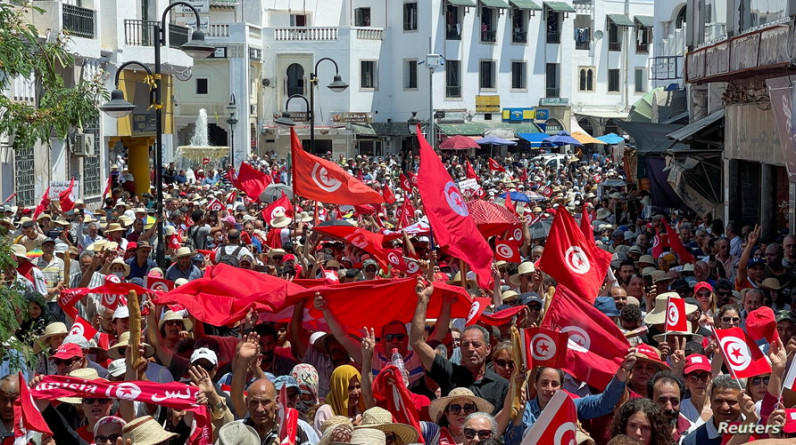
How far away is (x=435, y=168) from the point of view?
42.9 ft

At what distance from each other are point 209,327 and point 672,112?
74.2 ft

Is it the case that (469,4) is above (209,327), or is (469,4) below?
above

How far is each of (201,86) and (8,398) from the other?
166 ft

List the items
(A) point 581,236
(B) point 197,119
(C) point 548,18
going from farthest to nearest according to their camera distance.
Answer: (C) point 548,18
(B) point 197,119
(A) point 581,236

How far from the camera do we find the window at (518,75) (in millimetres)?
65938

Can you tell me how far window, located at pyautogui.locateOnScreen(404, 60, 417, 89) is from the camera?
62781mm

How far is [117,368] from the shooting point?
954 cm

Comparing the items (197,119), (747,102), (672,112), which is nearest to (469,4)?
(197,119)

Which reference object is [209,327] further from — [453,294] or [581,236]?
[581,236]

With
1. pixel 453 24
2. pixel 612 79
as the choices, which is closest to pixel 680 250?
pixel 453 24

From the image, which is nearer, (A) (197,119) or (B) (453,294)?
(B) (453,294)

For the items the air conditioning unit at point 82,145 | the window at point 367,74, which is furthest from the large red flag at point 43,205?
the window at point 367,74

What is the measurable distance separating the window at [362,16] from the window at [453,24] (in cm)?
377

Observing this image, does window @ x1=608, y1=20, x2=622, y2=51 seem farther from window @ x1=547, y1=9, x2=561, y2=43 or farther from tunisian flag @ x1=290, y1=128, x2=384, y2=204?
tunisian flag @ x1=290, y1=128, x2=384, y2=204
